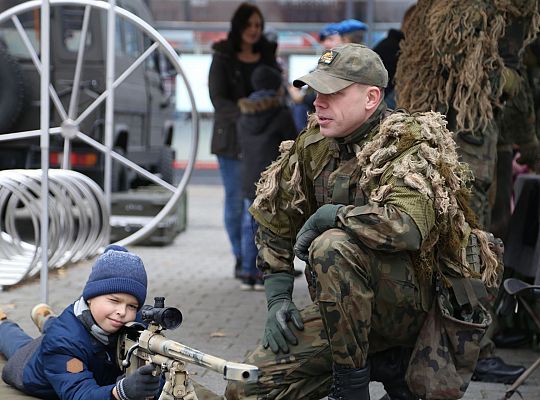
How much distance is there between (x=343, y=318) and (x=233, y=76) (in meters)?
4.36

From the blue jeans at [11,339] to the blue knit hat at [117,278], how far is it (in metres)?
0.93

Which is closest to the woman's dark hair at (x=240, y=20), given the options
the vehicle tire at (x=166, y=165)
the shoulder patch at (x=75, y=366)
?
the shoulder patch at (x=75, y=366)

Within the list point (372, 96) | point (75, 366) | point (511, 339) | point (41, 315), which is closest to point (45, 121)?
point (41, 315)

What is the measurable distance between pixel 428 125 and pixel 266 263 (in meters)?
0.79

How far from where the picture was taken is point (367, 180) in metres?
3.75

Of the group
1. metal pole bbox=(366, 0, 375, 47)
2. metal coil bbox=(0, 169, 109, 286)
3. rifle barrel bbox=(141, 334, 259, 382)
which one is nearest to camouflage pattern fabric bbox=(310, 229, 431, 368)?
rifle barrel bbox=(141, 334, 259, 382)

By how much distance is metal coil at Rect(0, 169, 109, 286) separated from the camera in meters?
6.53

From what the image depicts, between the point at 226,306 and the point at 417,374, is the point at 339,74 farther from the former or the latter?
the point at 226,306

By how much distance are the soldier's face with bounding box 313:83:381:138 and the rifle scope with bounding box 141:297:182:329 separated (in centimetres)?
91

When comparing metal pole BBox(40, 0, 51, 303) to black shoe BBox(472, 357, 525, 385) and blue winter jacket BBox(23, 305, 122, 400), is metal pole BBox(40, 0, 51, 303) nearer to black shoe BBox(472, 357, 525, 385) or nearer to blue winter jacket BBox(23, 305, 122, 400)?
blue winter jacket BBox(23, 305, 122, 400)

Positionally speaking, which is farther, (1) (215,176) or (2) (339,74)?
(1) (215,176)

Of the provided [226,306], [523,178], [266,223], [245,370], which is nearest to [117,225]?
[226,306]

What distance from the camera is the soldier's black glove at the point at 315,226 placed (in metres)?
3.68

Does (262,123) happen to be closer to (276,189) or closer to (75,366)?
(276,189)
